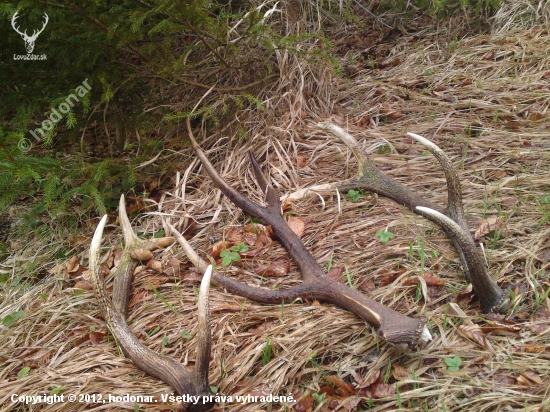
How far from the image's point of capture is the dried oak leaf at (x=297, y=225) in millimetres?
2557

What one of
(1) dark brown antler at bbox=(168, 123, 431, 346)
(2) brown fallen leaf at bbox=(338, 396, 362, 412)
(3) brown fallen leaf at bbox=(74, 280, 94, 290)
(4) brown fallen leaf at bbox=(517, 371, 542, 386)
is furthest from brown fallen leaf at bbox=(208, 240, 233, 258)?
(4) brown fallen leaf at bbox=(517, 371, 542, 386)

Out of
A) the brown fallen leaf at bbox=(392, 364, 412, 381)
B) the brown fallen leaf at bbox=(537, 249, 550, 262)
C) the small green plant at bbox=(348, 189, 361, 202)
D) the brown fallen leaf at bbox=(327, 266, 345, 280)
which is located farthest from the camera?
the small green plant at bbox=(348, 189, 361, 202)

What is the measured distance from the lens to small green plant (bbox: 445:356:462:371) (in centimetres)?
175

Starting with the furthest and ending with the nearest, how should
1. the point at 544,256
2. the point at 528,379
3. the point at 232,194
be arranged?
the point at 232,194 → the point at 544,256 → the point at 528,379

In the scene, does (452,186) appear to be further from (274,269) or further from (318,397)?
(318,397)

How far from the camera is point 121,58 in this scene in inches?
131

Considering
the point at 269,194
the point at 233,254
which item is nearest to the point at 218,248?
the point at 233,254

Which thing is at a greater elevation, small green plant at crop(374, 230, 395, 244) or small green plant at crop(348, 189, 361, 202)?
small green plant at crop(348, 189, 361, 202)

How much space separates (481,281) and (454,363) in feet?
1.21

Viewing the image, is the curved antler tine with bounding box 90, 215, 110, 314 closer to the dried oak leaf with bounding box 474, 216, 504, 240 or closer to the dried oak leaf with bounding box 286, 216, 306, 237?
the dried oak leaf with bounding box 286, 216, 306, 237

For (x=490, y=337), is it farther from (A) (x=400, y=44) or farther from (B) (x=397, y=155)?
(A) (x=400, y=44)

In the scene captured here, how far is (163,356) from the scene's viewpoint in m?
1.91

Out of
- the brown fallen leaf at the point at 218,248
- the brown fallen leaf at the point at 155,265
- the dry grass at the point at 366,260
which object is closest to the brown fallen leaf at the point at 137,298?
the dry grass at the point at 366,260

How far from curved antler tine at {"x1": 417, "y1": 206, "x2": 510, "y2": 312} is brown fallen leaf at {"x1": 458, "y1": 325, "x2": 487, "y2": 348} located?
5.5 inches
